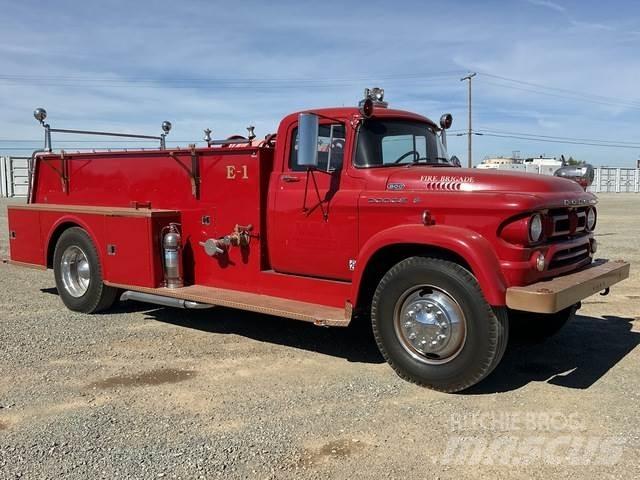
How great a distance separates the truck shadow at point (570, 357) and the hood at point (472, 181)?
1490 millimetres

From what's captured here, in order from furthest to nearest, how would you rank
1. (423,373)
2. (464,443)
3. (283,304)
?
1. (283,304)
2. (423,373)
3. (464,443)

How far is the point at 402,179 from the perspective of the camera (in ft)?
16.1

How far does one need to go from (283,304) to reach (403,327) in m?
1.20

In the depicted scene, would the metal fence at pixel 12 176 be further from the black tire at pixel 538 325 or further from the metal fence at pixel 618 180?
the metal fence at pixel 618 180

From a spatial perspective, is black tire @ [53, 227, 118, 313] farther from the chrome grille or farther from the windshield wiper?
the chrome grille

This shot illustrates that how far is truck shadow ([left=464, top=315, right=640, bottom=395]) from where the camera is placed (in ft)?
15.8

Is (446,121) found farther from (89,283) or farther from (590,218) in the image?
(89,283)

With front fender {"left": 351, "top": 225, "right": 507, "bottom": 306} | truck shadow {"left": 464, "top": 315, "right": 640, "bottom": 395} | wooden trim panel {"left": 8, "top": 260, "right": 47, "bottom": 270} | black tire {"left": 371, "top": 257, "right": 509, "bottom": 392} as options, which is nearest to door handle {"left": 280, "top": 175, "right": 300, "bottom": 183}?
front fender {"left": 351, "top": 225, "right": 507, "bottom": 306}

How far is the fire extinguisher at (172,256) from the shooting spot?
6.25m

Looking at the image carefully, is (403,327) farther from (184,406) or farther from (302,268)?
(184,406)

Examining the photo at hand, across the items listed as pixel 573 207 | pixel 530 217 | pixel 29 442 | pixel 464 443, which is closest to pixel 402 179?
pixel 530 217

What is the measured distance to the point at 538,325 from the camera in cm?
584

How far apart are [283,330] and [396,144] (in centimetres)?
234

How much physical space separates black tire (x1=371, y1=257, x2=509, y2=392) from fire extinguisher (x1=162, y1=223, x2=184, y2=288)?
239 centimetres
